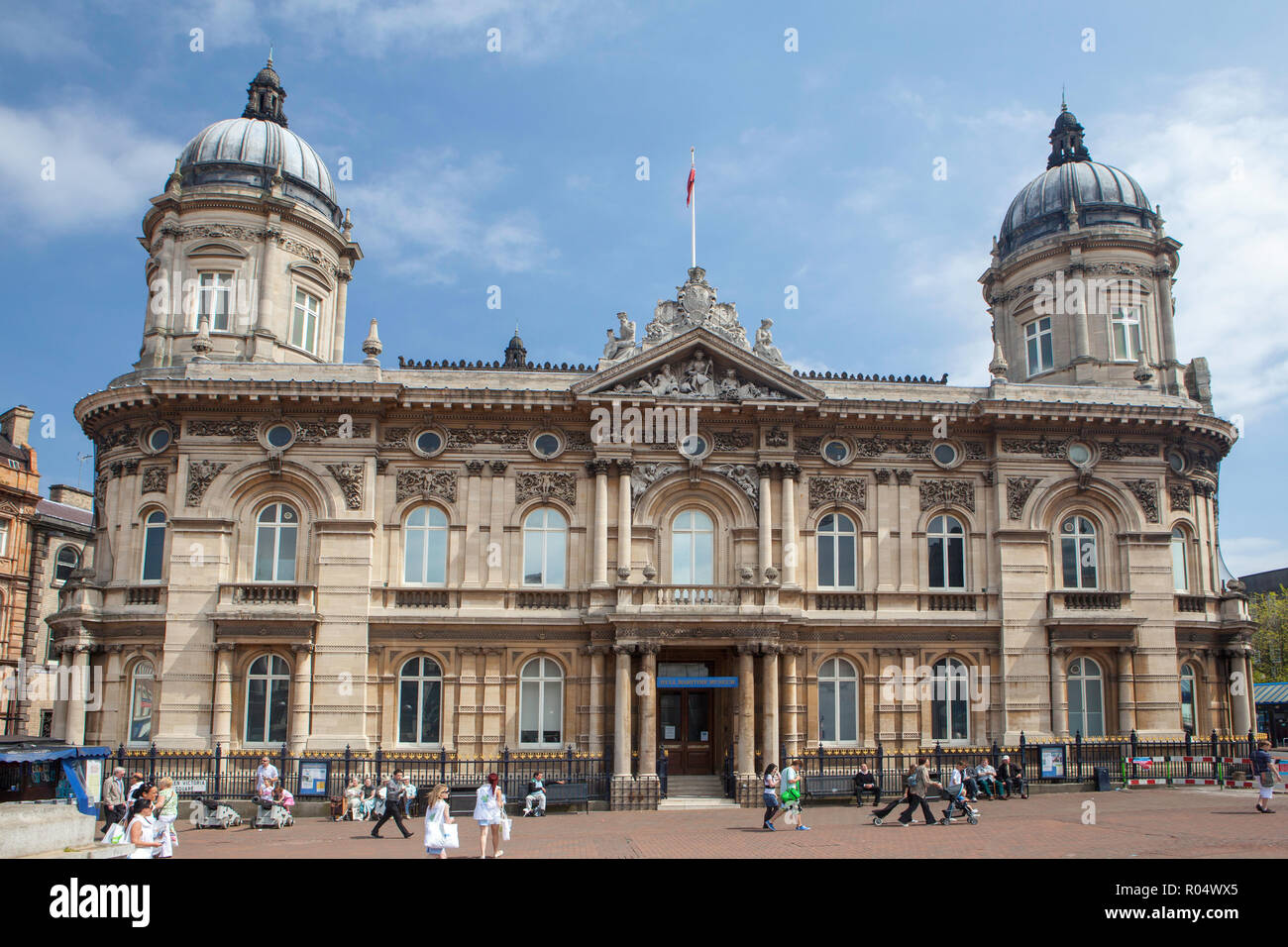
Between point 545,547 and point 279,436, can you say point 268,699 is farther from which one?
point 545,547

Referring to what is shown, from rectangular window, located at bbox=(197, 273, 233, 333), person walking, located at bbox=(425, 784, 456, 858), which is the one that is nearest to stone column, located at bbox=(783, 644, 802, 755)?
person walking, located at bbox=(425, 784, 456, 858)

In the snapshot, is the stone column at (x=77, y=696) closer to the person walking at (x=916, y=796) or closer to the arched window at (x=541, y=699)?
the arched window at (x=541, y=699)

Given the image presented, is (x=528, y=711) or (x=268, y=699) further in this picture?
(x=528, y=711)

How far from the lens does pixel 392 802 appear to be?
23.1m

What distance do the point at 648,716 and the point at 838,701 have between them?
250 inches

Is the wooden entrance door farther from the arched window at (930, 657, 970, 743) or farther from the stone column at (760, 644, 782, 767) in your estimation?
the arched window at (930, 657, 970, 743)

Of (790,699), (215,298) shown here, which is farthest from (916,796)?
(215,298)

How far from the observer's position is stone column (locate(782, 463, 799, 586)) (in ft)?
108

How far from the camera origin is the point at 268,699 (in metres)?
31.5

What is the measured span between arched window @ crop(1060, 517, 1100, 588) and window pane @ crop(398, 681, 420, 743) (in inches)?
805

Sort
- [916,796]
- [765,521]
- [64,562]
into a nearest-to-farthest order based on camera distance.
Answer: [916,796] < [765,521] < [64,562]

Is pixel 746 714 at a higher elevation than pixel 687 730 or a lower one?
higher
